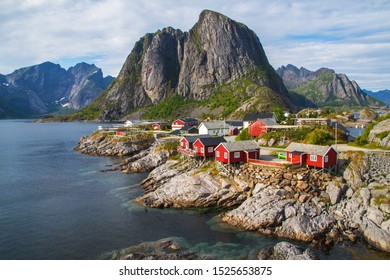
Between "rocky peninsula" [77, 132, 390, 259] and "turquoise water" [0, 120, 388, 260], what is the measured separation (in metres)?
2.02

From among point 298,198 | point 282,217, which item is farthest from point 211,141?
point 282,217

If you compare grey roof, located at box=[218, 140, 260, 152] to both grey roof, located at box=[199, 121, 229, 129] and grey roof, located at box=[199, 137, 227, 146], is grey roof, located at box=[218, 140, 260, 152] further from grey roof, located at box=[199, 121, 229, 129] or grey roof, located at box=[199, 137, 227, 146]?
grey roof, located at box=[199, 121, 229, 129]

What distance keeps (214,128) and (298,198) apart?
52.4 meters

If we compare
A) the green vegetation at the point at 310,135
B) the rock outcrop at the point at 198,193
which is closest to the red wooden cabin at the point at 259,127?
the green vegetation at the point at 310,135

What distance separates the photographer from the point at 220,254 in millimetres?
28922

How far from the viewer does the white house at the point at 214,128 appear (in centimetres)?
8825

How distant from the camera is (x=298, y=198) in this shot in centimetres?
3766

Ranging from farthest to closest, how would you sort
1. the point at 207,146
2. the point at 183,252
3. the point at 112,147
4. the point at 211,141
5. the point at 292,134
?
the point at 112,147, the point at 292,134, the point at 211,141, the point at 207,146, the point at 183,252

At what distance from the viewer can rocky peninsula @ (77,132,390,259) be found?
107 ft

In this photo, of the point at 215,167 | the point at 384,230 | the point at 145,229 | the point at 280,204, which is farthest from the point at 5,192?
the point at 384,230

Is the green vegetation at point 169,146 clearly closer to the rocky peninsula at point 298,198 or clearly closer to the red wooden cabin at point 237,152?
the rocky peninsula at point 298,198

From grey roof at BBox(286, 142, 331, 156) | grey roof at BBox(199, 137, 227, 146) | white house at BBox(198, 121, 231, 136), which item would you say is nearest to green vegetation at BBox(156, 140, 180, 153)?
grey roof at BBox(199, 137, 227, 146)

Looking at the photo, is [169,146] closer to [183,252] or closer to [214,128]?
[214,128]

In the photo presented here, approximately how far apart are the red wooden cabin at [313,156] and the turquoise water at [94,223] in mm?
13552
